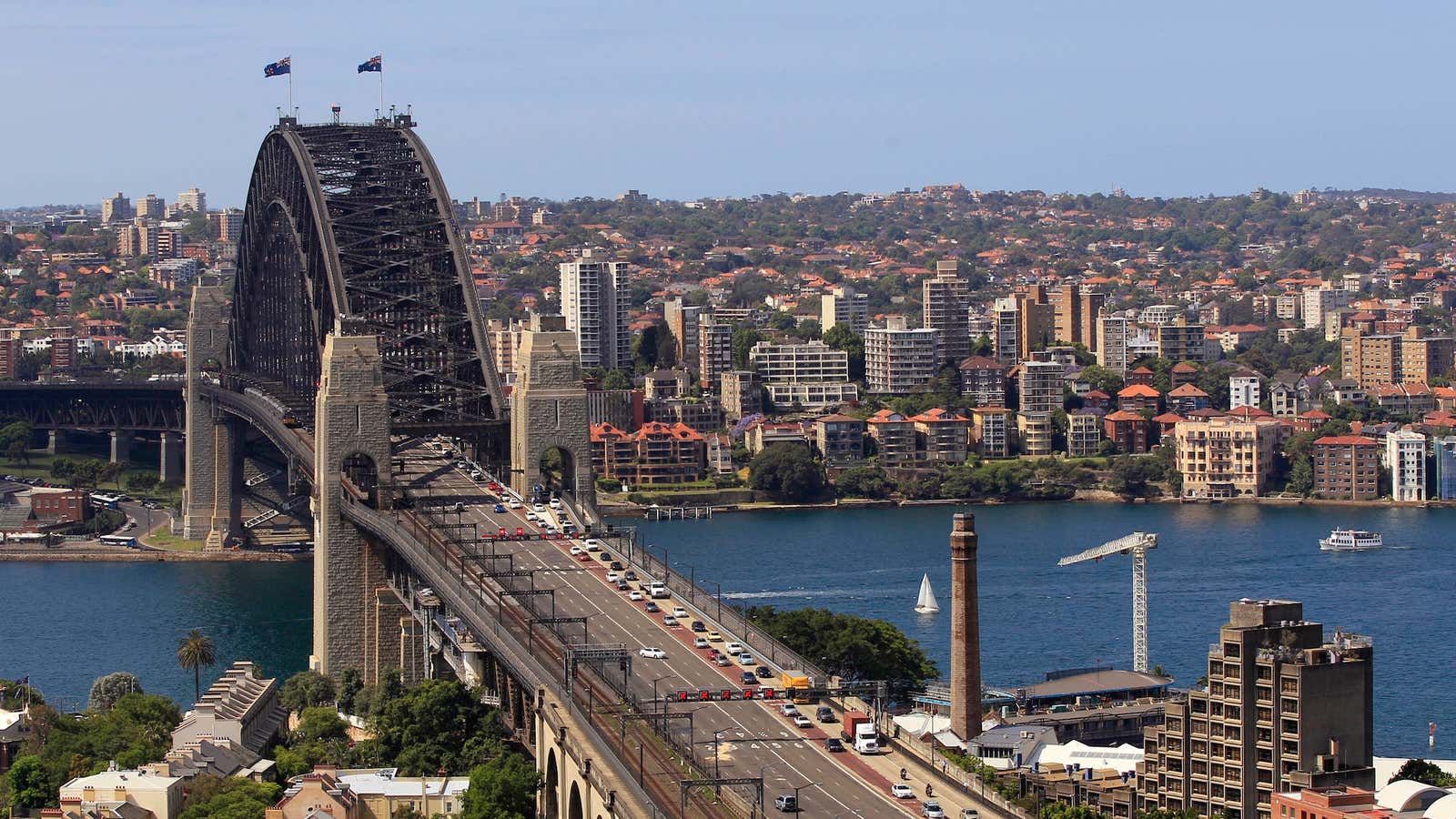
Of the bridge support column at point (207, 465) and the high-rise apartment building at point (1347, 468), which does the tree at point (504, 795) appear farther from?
the high-rise apartment building at point (1347, 468)

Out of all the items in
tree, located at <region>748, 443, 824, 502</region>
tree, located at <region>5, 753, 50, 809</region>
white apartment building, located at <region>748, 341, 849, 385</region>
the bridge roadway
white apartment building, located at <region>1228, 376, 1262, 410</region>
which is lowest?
tree, located at <region>5, 753, 50, 809</region>

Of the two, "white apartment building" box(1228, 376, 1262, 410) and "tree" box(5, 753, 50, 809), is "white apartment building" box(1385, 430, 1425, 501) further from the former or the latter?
"tree" box(5, 753, 50, 809)

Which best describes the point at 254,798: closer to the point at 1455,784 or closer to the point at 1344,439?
the point at 1455,784

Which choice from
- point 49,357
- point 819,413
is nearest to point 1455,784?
point 819,413

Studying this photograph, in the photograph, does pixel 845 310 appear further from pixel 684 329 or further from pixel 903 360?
pixel 903 360

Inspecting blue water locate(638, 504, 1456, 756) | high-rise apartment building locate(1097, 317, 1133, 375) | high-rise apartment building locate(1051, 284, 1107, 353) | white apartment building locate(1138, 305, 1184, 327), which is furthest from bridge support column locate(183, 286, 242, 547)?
white apartment building locate(1138, 305, 1184, 327)

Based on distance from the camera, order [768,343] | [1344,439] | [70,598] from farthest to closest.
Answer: [768,343] → [1344,439] → [70,598]
